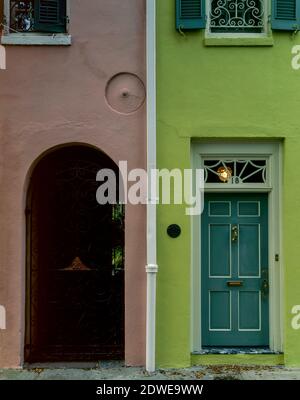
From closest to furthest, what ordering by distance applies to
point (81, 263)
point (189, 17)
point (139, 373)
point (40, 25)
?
point (139, 373), point (189, 17), point (40, 25), point (81, 263)

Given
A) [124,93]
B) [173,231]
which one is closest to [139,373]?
[173,231]

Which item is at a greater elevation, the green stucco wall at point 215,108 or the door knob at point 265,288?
the green stucco wall at point 215,108

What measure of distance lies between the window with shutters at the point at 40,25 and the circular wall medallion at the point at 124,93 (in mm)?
858

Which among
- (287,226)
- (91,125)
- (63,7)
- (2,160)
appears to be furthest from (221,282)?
(63,7)

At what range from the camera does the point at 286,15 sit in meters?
8.20

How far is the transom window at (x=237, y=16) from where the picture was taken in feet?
27.5

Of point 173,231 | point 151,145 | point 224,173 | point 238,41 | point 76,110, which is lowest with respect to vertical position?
point 173,231

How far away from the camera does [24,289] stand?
8.25 meters

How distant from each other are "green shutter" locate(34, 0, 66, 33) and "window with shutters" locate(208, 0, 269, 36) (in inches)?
81.3

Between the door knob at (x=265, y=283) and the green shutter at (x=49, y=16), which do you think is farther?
the door knob at (x=265, y=283)

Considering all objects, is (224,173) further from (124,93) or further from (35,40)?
(35,40)

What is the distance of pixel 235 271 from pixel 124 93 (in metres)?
2.92

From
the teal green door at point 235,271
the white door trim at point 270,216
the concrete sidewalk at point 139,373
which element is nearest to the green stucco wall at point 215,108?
the white door trim at point 270,216

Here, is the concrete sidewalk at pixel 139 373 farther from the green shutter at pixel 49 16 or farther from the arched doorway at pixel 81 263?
the green shutter at pixel 49 16
